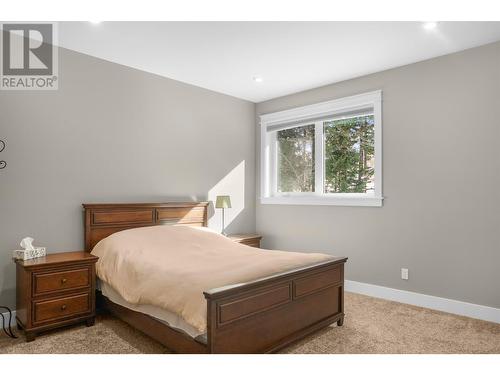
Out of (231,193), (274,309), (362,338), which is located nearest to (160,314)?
(274,309)

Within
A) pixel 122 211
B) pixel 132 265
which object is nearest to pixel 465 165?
pixel 132 265

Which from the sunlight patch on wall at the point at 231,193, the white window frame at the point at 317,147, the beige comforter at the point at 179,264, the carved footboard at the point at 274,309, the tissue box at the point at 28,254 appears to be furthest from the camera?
the sunlight patch on wall at the point at 231,193

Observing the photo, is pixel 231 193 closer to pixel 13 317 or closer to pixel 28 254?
pixel 28 254

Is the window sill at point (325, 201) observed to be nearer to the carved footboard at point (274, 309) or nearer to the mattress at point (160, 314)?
the carved footboard at point (274, 309)

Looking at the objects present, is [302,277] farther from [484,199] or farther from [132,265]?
[484,199]

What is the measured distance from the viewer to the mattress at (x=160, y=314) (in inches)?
83.0

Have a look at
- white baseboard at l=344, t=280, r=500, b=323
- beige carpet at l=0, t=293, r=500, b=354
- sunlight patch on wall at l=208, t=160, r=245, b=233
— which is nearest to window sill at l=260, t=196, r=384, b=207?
sunlight patch on wall at l=208, t=160, r=245, b=233

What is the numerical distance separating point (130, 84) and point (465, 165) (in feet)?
11.3

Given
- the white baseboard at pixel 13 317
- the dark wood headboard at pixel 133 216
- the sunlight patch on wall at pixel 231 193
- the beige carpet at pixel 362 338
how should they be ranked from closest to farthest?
the beige carpet at pixel 362 338
the white baseboard at pixel 13 317
the dark wood headboard at pixel 133 216
the sunlight patch on wall at pixel 231 193

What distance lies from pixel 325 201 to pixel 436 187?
1.27 m

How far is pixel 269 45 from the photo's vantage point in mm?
3244

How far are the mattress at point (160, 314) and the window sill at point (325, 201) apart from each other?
256 cm

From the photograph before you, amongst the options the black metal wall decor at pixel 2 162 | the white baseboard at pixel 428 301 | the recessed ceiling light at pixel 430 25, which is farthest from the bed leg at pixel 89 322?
the recessed ceiling light at pixel 430 25

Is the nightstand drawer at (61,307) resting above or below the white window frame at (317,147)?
below
